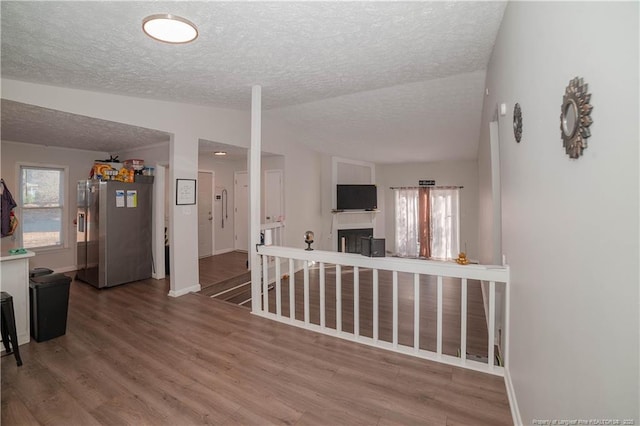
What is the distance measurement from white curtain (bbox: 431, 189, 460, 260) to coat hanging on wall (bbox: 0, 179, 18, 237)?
A: 8.29 metres

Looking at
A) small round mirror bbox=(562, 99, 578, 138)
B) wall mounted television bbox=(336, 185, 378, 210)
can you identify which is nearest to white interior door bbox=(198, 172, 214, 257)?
wall mounted television bbox=(336, 185, 378, 210)

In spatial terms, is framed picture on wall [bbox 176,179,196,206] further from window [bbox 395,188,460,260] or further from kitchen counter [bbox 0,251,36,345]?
window [bbox 395,188,460,260]

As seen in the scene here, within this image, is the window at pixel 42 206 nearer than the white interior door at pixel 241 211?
Yes

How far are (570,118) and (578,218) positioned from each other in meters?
0.32

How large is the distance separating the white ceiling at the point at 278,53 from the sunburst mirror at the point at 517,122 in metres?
0.72

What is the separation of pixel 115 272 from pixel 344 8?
4.53 metres

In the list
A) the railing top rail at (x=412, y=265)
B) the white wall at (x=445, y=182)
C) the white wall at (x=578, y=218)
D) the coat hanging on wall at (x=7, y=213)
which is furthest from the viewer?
the white wall at (x=445, y=182)

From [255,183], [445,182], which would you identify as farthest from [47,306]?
[445,182]

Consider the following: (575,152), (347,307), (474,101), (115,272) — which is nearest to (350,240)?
(347,307)

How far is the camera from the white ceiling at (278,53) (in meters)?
1.72

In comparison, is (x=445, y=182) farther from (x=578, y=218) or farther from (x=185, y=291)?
(x=578, y=218)

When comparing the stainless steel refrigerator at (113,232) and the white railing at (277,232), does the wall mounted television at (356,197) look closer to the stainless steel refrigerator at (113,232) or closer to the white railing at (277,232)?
the white railing at (277,232)

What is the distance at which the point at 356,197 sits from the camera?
6887 mm

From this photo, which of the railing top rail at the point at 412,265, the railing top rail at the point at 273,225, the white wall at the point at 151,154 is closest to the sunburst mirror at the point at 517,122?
the railing top rail at the point at 412,265
